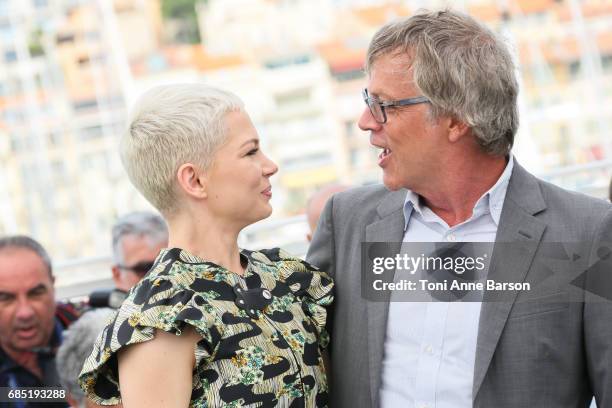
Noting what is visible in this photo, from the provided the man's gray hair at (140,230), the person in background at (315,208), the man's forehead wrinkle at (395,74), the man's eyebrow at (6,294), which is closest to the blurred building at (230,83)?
the person in background at (315,208)

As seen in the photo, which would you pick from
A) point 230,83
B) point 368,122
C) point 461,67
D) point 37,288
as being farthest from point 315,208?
point 230,83

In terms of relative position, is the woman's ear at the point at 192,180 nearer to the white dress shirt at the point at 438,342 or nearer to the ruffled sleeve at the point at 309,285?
the ruffled sleeve at the point at 309,285

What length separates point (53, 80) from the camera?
40.4m

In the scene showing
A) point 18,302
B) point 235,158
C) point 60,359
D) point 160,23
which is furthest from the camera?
point 160,23

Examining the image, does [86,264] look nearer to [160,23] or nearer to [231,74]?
[231,74]

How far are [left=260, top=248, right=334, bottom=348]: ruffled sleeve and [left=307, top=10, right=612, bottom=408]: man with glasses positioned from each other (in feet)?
0.18

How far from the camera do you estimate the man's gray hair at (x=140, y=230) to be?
13.5ft

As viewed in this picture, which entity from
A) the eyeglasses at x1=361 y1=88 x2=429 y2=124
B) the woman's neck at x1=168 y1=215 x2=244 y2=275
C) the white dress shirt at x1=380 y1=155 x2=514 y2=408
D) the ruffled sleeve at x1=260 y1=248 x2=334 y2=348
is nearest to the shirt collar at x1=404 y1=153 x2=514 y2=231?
the white dress shirt at x1=380 y1=155 x2=514 y2=408

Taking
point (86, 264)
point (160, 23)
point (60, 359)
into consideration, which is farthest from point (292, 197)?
point (60, 359)

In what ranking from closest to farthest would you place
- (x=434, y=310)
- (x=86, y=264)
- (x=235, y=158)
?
(x=235, y=158) → (x=434, y=310) → (x=86, y=264)

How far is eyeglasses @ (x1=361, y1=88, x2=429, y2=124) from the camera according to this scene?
7.29 ft

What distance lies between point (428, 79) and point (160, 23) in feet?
167

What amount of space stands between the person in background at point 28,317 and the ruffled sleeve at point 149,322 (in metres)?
1.66

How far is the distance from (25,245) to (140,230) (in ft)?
1.77
